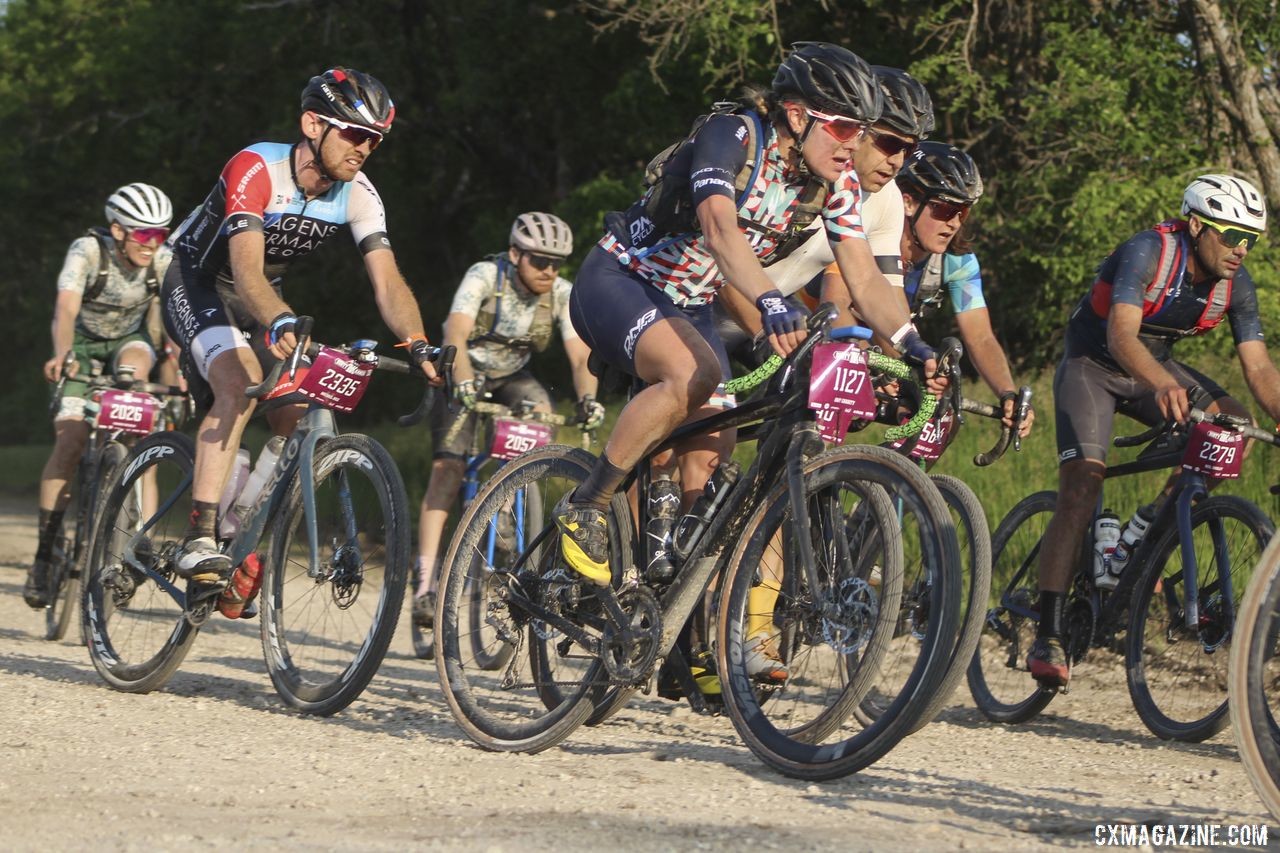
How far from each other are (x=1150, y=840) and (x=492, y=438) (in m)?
5.22

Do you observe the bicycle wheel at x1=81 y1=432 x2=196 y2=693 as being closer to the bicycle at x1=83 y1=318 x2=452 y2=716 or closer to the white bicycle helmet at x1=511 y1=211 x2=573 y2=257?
the bicycle at x1=83 y1=318 x2=452 y2=716

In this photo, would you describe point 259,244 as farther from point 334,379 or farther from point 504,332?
point 504,332

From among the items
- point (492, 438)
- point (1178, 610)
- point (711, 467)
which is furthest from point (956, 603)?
point (492, 438)

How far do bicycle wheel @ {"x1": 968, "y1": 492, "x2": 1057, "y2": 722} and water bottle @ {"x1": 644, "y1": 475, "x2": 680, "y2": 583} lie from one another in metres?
2.05

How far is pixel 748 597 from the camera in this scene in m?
5.41

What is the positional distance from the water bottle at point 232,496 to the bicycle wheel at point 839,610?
2481 millimetres

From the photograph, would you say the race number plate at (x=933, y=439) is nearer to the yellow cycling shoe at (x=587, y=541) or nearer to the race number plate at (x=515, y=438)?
the yellow cycling shoe at (x=587, y=541)

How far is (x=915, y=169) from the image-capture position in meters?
7.37

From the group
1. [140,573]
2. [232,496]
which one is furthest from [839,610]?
[140,573]

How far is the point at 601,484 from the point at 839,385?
0.97 meters

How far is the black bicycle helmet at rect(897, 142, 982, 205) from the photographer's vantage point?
729 cm

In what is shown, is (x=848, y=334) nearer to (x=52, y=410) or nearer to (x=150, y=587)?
(x=150, y=587)

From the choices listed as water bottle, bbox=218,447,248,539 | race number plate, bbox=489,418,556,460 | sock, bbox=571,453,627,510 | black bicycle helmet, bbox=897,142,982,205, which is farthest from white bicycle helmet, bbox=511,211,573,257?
sock, bbox=571,453,627,510

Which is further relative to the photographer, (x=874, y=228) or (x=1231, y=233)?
(x=874, y=228)
